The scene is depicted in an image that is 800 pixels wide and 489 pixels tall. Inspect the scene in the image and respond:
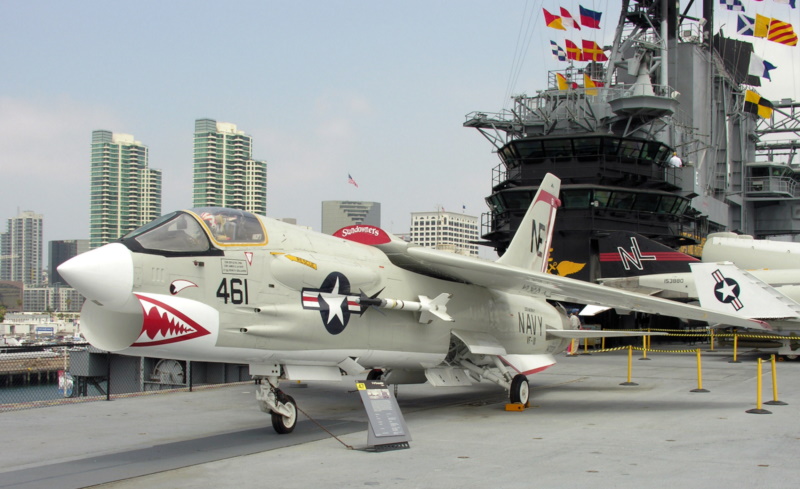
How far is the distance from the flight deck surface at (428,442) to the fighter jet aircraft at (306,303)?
1006 millimetres

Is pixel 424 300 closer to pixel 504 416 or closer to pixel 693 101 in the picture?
pixel 504 416

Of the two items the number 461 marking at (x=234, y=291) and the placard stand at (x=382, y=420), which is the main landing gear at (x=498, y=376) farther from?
the number 461 marking at (x=234, y=291)

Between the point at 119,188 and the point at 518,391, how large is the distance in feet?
472

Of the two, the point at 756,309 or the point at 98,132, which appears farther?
the point at 98,132

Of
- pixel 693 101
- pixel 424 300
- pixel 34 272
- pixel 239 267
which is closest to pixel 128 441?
pixel 239 267

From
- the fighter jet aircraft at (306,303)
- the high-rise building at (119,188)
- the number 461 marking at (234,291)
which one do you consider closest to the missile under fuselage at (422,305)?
the fighter jet aircraft at (306,303)

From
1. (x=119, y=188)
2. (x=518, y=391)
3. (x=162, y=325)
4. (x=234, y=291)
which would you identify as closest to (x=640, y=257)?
(x=518, y=391)

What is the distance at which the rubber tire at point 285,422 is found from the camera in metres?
9.41

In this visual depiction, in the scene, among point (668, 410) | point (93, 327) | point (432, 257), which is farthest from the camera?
point (668, 410)

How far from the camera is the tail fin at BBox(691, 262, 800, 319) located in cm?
1952

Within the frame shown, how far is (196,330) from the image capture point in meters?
8.23

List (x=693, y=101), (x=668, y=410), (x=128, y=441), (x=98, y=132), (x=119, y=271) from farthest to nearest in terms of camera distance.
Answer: (x=98, y=132) → (x=693, y=101) → (x=668, y=410) → (x=128, y=441) → (x=119, y=271)

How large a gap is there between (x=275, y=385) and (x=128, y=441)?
2.13 metres

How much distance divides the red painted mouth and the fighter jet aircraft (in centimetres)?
1
